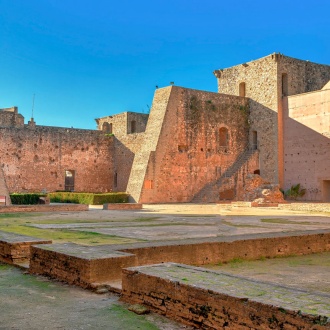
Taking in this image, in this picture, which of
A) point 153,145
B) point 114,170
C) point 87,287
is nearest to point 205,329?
point 87,287

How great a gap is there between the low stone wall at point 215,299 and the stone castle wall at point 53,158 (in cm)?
2541

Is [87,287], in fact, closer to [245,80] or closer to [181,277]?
[181,277]

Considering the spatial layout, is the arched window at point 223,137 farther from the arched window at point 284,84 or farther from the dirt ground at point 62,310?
the dirt ground at point 62,310

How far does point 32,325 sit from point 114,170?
2895cm

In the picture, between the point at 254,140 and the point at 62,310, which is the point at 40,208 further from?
the point at 254,140

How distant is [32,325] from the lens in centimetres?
355

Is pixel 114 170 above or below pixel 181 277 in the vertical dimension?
above

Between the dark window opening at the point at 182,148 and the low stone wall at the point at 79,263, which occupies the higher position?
the dark window opening at the point at 182,148

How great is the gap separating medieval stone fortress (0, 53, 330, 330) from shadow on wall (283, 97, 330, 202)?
0.20 ft

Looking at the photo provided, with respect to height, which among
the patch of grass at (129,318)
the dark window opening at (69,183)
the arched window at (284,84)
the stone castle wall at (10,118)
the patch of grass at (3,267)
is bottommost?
the patch of grass at (129,318)

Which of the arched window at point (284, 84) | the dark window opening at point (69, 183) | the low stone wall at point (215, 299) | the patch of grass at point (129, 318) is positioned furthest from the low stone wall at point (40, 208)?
the arched window at point (284, 84)

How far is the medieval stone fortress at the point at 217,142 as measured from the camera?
80.5ft

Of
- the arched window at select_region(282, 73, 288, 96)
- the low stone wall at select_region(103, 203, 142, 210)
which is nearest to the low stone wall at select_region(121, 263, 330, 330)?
the low stone wall at select_region(103, 203, 142, 210)

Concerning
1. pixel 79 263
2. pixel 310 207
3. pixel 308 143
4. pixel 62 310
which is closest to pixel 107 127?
pixel 308 143
